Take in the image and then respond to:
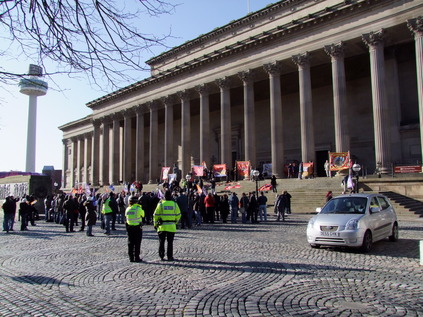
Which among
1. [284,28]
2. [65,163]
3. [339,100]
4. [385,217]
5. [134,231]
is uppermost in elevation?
[284,28]

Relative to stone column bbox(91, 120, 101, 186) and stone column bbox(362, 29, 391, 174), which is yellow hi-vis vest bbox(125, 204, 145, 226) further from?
stone column bbox(91, 120, 101, 186)

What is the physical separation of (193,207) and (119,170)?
119 ft

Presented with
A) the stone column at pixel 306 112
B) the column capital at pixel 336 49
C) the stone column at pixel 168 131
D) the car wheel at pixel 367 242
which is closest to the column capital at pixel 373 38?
the column capital at pixel 336 49

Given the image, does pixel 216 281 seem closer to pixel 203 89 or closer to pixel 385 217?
pixel 385 217

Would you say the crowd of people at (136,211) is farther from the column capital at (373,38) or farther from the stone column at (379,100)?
the column capital at (373,38)

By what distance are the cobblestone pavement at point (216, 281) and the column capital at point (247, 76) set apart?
24.6m

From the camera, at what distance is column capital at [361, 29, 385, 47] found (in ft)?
85.1

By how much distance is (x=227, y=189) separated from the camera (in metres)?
29.0

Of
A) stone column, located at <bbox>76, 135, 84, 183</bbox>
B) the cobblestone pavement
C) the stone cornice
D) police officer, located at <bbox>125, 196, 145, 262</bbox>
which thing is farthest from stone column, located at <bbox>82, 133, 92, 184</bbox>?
police officer, located at <bbox>125, 196, 145, 262</bbox>

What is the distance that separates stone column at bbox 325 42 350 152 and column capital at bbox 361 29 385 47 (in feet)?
5.66

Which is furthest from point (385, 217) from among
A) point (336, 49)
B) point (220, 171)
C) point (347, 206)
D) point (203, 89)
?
point (203, 89)

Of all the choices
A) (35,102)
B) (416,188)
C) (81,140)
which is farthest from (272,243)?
(35,102)

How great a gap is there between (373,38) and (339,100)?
196 inches

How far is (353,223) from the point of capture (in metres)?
9.66
